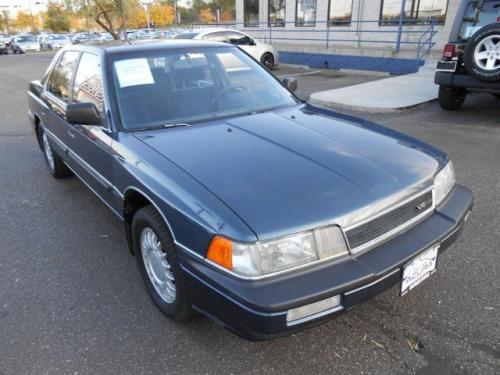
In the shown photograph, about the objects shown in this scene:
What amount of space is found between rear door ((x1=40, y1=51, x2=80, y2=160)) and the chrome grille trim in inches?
114

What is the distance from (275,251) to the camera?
176 centimetres

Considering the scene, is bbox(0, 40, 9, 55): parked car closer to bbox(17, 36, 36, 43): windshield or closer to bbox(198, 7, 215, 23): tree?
bbox(17, 36, 36, 43): windshield

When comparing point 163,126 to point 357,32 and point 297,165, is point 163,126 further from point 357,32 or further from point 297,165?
point 357,32

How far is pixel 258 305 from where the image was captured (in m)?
1.66

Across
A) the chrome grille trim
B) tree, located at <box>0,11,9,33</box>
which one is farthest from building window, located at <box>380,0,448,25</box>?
tree, located at <box>0,11,9,33</box>

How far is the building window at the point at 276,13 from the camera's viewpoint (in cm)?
1988

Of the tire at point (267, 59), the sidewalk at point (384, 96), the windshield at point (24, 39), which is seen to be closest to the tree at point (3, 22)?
the windshield at point (24, 39)

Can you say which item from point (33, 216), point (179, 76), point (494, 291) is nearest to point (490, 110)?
point (494, 291)

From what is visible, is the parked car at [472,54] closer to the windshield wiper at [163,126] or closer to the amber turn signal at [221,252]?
the windshield wiper at [163,126]

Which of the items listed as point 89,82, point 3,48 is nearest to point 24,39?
point 3,48

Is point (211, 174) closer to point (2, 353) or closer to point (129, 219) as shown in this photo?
point (129, 219)

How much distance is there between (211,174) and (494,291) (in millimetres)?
1968

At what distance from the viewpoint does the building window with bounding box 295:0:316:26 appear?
60.0 ft

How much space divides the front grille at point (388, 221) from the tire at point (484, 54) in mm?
4508
